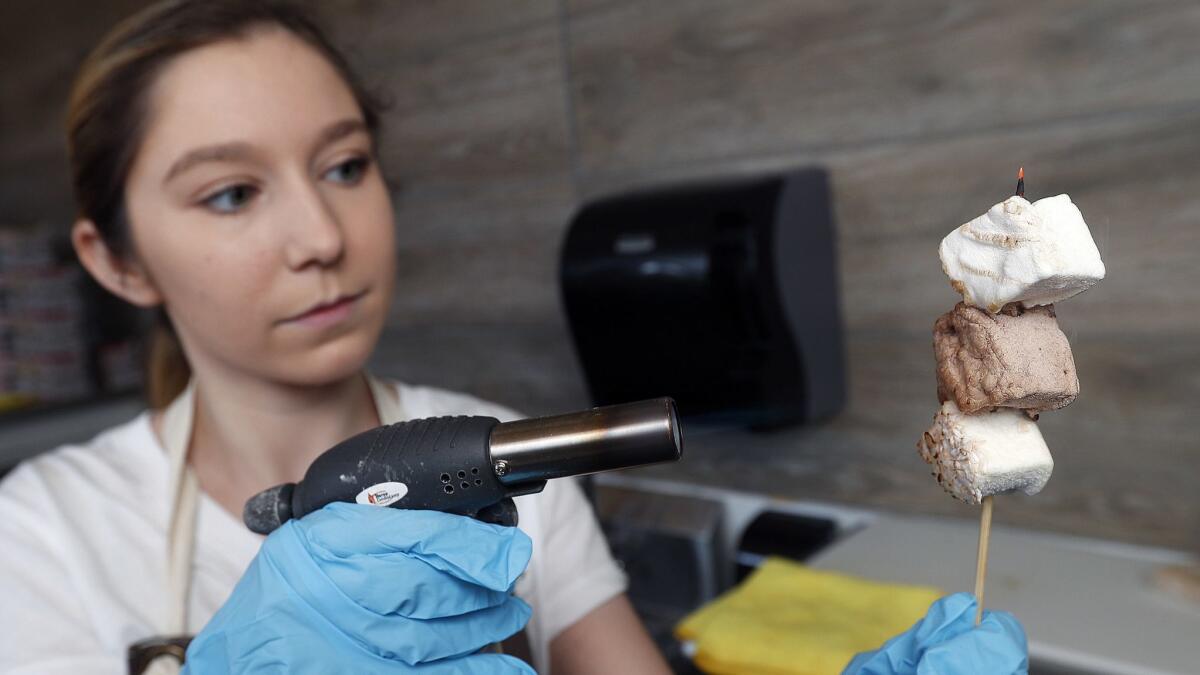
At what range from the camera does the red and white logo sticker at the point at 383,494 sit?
2.15 ft

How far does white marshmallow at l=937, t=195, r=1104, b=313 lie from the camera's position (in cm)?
59

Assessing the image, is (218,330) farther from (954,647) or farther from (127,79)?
(954,647)

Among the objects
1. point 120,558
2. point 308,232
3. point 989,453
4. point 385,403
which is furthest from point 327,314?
point 989,453

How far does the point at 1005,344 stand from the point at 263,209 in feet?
2.25

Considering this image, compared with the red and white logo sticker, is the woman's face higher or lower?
higher

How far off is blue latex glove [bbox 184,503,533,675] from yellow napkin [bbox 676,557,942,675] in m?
0.53

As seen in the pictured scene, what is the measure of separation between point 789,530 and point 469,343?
34.0 inches

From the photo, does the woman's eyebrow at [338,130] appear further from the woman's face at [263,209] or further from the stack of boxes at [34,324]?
the stack of boxes at [34,324]

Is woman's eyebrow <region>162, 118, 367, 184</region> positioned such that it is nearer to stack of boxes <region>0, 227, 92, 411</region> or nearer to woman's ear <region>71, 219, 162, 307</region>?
woman's ear <region>71, 219, 162, 307</region>

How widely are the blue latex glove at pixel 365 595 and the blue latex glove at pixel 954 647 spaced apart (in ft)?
0.89

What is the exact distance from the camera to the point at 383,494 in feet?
2.16

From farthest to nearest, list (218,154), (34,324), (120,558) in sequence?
(34,324), (120,558), (218,154)

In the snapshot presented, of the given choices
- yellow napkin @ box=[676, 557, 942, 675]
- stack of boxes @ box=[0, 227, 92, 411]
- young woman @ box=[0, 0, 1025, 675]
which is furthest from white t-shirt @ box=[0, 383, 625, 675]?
stack of boxes @ box=[0, 227, 92, 411]

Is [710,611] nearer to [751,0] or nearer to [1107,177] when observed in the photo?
[1107,177]
